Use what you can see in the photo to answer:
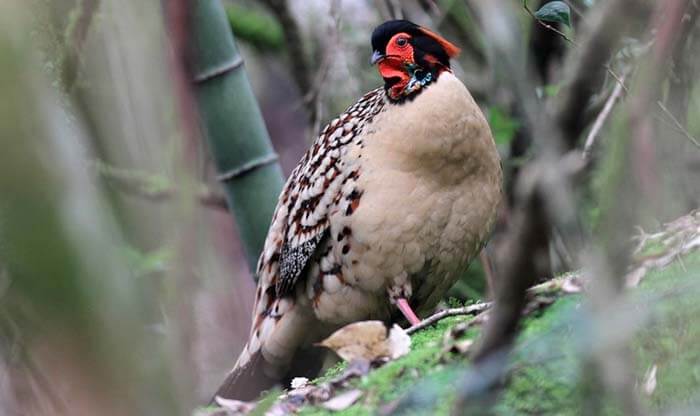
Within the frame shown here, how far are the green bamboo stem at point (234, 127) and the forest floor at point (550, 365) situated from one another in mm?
1553

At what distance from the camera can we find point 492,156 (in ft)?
13.7

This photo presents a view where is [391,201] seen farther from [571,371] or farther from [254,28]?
[254,28]

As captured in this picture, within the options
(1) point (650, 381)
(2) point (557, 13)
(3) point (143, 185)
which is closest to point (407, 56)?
(2) point (557, 13)

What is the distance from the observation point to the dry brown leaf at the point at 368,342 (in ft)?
11.5

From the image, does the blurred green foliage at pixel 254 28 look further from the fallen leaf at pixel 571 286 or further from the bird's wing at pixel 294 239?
the fallen leaf at pixel 571 286

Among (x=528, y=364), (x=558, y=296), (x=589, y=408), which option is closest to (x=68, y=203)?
(x=589, y=408)

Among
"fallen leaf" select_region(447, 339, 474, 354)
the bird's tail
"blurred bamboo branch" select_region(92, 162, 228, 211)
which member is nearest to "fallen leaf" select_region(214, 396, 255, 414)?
the bird's tail

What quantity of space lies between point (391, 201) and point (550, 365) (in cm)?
146

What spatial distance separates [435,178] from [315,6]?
3439 mm

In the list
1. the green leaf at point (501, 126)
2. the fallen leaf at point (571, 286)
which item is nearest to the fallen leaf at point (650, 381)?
the fallen leaf at point (571, 286)

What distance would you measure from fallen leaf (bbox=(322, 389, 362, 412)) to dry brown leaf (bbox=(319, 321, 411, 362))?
0.23 metres

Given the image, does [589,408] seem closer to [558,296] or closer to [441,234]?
[558,296]

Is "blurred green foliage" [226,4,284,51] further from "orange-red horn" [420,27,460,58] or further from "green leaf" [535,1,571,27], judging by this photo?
"green leaf" [535,1,571,27]

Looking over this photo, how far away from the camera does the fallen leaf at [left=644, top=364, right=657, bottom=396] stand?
2605mm
